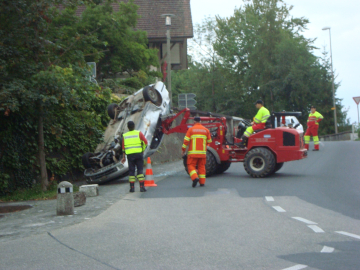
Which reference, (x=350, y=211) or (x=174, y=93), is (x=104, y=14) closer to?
(x=350, y=211)

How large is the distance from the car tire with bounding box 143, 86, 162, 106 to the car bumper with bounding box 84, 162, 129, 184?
2.51m

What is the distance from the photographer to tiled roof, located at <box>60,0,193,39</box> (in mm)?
31188

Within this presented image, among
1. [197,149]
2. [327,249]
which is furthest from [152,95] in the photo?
[327,249]

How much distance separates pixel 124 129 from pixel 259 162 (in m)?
4.19

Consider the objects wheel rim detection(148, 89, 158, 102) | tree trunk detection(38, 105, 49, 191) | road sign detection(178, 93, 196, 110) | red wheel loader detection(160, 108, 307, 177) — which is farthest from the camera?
road sign detection(178, 93, 196, 110)

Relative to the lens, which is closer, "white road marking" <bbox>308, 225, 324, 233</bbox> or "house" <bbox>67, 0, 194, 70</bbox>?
"white road marking" <bbox>308, 225, 324, 233</bbox>

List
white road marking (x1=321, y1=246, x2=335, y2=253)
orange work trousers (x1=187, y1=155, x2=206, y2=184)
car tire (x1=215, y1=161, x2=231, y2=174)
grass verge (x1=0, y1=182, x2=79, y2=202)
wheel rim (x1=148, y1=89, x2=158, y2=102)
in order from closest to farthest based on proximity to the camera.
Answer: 1. white road marking (x1=321, y1=246, x2=335, y2=253)
2. grass verge (x1=0, y1=182, x2=79, y2=202)
3. orange work trousers (x1=187, y1=155, x2=206, y2=184)
4. car tire (x1=215, y1=161, x2=231, y2=174)
5. wheel rim (x1=148, y1=89, x2=158, y2=102)

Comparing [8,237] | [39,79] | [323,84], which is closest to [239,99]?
[323,84]

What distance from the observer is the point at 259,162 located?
13.9 meters

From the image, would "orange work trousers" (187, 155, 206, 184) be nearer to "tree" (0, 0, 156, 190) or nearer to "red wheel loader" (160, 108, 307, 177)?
"red wheel loader" (160, 108, 307, 177)

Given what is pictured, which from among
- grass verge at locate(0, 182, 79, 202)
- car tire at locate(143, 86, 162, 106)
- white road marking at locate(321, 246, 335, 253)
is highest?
car tire at locate(143, 86, 162, 106)

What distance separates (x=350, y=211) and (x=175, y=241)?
12.1ft

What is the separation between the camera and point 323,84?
51.7 metres

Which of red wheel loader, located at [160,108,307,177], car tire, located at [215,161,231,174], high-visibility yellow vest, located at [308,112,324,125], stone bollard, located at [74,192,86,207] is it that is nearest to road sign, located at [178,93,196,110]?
high-visibility yellow vest, located at [308,112,324,125]
